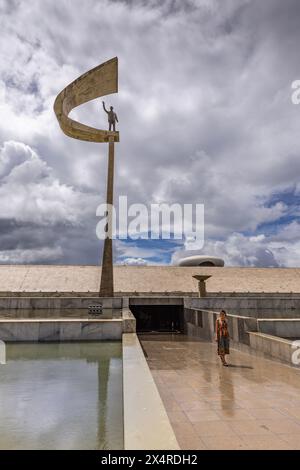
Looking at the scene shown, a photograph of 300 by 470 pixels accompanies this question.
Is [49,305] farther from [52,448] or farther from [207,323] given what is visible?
[52,448]

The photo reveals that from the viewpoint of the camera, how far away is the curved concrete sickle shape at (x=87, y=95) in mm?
16984

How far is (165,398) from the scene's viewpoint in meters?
4.54

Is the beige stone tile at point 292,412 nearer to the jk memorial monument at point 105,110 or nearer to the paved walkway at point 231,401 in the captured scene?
the paved walkway at point 231,401

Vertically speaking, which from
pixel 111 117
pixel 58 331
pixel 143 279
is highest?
pixel 111 117

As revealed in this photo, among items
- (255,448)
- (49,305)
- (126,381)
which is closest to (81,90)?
(49,305)

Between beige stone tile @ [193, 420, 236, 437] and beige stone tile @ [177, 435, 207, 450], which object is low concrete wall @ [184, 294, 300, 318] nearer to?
beige stone tile @ [193, 420, 236, 437]

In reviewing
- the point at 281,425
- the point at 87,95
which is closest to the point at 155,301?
the point at 281,425

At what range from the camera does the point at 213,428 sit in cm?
346

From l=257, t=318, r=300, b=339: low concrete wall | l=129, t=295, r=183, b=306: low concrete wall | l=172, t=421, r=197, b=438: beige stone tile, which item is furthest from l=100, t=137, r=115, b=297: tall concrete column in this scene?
l=172, t=421, r=197, b=438: beige stone tile

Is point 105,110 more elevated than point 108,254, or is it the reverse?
point 105,110

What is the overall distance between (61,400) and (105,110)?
16419mm

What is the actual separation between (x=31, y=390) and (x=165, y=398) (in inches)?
74.9

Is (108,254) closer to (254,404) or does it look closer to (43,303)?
(43,303)

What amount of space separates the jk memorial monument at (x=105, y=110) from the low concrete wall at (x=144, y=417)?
12350 millimetres
